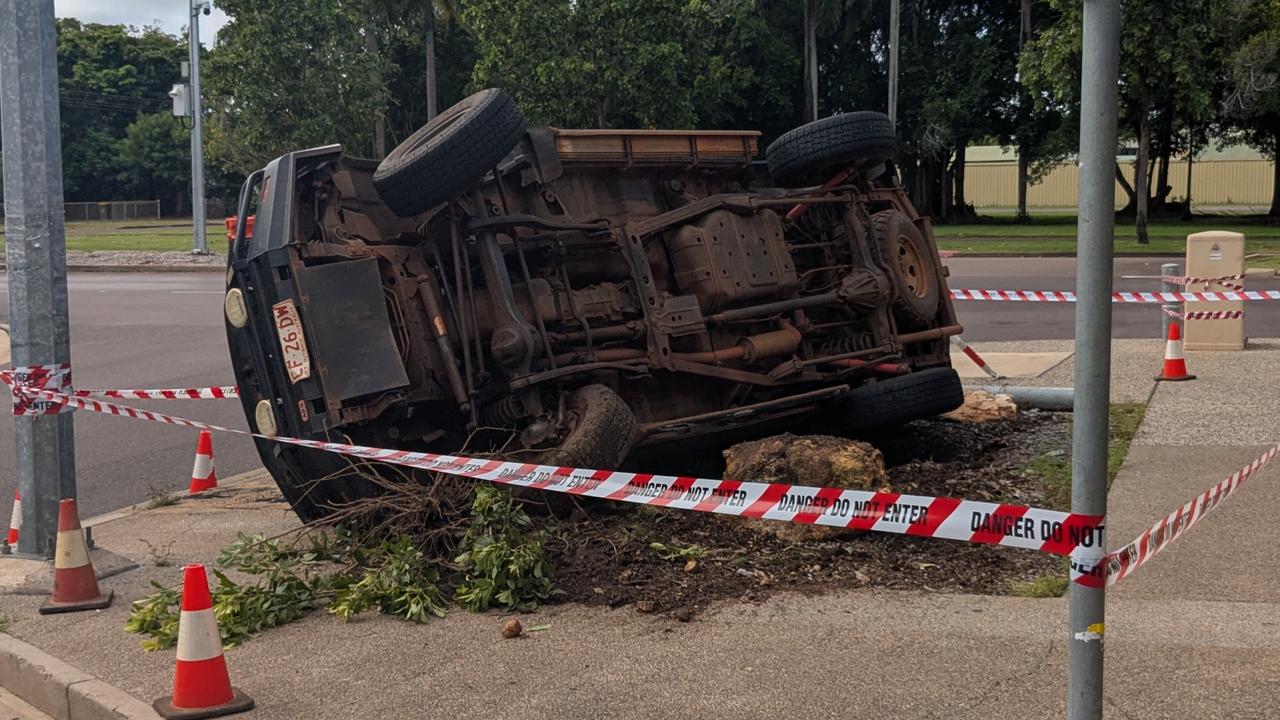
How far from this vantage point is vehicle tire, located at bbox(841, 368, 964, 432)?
863 cm

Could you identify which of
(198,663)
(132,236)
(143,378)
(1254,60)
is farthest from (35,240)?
(132,236)

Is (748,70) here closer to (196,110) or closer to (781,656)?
(196,110)

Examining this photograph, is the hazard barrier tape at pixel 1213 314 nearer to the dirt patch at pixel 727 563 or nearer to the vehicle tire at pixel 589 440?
the dirt patch at pixel 727 563

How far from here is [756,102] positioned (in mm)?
51219

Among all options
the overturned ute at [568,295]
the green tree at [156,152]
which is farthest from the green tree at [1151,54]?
the green tree at [156,152]

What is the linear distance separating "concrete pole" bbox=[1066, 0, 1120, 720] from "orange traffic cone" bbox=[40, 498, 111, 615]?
5034 millimetres

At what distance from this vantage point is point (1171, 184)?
76.8 metres

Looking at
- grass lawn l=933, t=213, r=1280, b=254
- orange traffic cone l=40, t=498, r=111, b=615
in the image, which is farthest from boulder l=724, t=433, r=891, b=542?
grass lawn l=933, t=213, r=1280, b=254

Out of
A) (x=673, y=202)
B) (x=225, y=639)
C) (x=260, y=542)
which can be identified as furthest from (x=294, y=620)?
A: (x=673, y=202)

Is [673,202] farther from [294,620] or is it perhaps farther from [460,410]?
[294,620]

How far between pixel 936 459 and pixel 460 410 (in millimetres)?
3597

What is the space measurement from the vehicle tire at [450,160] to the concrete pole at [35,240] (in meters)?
1.86

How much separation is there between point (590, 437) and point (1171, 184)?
77.1 metres

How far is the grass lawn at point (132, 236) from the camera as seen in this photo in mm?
41625
